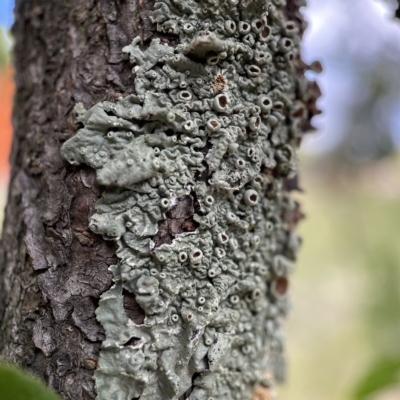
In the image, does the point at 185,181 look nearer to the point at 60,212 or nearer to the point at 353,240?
the point at 60,212

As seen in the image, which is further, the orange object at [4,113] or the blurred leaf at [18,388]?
the orange object at [4,113]

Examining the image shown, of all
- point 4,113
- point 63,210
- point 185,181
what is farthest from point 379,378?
point 4,113

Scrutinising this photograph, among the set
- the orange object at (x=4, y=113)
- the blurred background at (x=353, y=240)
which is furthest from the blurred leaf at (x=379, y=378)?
the orange object at (x=4, y=113)

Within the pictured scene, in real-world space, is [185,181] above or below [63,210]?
above

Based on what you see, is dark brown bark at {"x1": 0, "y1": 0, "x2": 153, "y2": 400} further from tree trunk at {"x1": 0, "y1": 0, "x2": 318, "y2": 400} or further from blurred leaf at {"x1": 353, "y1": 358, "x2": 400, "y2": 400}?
blurred leaf at {"x1": 353, "y1": 358, "x2": 400, "y2": 400}

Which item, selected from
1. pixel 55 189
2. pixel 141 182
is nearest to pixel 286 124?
pixel 141 182

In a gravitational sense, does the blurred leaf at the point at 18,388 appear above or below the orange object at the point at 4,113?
below

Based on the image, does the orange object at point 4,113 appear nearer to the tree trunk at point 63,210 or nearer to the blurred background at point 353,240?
the blurred background at point 353,240

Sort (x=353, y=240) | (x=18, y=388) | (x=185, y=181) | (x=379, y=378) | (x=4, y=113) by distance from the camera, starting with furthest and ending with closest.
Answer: (x=4, y=113)
(x=353, y=240)
(x=379, y=378)
(x=185, y=181)
(x=18, y=388)
